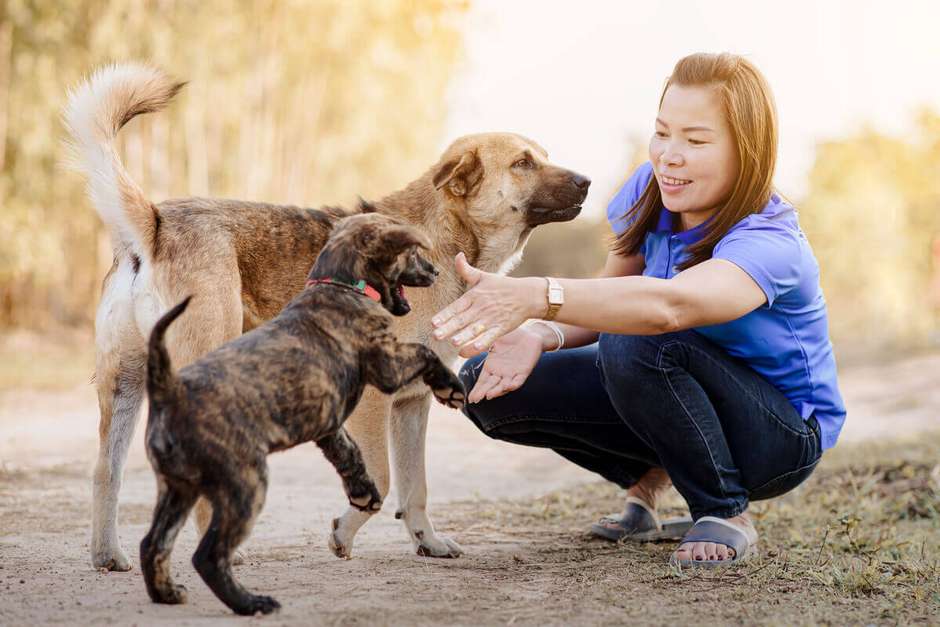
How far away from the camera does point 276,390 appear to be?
2943 millimetres

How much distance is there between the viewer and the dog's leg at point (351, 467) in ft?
11.1

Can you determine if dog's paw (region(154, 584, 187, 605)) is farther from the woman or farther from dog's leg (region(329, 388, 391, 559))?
the woman

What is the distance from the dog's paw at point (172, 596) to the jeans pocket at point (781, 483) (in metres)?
2.27

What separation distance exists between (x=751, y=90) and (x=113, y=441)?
9.17 ft

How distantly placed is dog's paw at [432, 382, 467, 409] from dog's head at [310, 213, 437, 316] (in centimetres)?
34

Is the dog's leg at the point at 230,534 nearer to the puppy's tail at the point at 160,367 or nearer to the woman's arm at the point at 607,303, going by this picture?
the puppy's tail at the point at 160,367

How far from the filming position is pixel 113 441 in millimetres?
3943

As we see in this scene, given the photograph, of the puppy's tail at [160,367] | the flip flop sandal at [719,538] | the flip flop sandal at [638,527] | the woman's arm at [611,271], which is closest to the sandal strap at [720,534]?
the flip flop sandal at [719,538]

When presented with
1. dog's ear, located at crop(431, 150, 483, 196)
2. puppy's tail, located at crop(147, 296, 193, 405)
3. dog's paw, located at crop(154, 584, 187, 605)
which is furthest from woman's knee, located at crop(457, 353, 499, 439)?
puppy's tail, located at crop(147, 296, 193, 405)

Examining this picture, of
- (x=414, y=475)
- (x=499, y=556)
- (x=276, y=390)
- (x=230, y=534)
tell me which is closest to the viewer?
(x=230, y=534)

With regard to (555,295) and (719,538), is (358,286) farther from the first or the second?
(719,538)

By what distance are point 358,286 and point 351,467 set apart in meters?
0.63

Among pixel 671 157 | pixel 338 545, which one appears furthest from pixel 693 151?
pixel 338 545

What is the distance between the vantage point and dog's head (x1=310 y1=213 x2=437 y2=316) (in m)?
3.35
